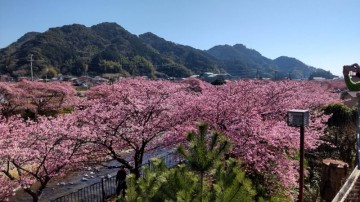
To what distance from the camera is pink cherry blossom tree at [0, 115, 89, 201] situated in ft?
33.5

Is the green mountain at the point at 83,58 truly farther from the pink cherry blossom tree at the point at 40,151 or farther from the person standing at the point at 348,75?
the person standing at the point at 348,75

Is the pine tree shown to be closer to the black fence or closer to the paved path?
the black fence

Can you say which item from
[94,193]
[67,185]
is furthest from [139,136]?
[67,185]

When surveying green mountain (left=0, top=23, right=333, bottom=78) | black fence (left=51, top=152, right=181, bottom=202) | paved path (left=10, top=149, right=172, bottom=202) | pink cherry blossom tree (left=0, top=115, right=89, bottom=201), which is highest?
Answer: green mountain (left=0, top=23, right=333, bottom=78)

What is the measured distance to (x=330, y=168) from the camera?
9.58m

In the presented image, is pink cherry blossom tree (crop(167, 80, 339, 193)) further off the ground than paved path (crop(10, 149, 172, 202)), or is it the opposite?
pink cherry blossom tree (crop(167, 80, 339, 193))

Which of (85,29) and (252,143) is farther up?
(85,29)

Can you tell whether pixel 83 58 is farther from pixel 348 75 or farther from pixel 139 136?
pixel 348 75

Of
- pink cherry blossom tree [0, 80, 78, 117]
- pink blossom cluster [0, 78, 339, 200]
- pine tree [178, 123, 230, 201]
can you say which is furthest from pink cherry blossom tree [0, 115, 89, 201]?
pink cherry blossom tree [0, 80, 78, 117]

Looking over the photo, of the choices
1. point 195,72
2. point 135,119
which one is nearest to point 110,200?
point 135,119

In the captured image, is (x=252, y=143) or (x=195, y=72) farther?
(x=195, y=72)

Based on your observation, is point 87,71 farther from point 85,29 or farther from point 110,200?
point 110,200

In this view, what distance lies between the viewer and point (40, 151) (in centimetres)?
1070

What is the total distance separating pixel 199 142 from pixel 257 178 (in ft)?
24.0
